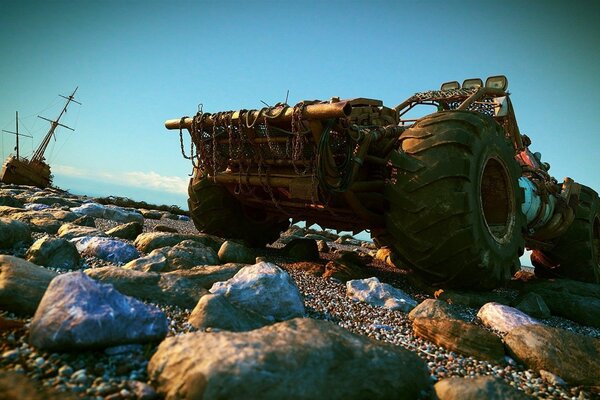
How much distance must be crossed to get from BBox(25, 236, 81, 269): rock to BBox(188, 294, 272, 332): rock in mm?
1563

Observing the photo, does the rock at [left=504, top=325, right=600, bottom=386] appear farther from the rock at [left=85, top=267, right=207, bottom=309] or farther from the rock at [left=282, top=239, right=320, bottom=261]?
the rock at [left=282, top=239, right=320, bottom=261]

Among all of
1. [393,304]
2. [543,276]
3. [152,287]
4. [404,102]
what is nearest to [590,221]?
[543,276]

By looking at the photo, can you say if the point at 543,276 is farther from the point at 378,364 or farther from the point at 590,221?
the point at 378,364

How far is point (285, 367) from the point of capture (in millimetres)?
1370

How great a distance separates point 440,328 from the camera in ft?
7.76

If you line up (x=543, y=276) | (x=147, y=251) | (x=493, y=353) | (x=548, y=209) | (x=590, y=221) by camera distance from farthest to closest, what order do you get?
(x=543, y=276), (x=590, y=221), (x=548, y=209), (x=147, y=251), (x=493, y=353)

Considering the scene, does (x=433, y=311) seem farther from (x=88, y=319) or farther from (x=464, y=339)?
(x=88, y=319)

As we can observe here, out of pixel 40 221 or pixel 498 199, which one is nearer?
pixel 498 199

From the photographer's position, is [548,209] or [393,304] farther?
[548,209]

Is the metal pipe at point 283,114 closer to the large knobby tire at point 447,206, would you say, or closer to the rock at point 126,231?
the large knobby tire at point 447,206

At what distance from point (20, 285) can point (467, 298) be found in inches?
135

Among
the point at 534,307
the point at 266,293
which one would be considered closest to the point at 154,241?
the point at 266,293

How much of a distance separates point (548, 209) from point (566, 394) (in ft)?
15.7

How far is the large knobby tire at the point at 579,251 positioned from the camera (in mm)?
6555
